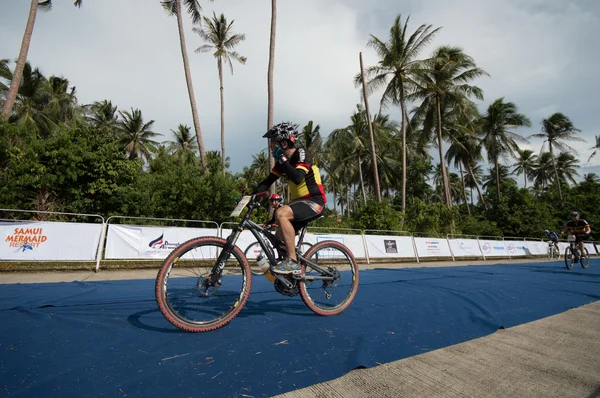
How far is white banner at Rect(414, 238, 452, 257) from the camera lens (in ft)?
A: 44.6

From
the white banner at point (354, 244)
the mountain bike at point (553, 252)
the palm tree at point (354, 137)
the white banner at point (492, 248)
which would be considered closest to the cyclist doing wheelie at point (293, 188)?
the white banner at point (354, 244)

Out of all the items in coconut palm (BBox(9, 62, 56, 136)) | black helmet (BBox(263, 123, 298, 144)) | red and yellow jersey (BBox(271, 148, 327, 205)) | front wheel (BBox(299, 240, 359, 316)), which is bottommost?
front wheel (BBox(299, 240, 359, 316))

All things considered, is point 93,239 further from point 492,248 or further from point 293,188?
point 492,248

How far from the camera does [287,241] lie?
2.99m

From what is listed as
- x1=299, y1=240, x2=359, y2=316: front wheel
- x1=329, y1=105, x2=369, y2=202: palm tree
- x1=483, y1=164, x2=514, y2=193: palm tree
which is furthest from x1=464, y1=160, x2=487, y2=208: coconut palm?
x1=299, y1=240, x2=359, y2=316: front wheel

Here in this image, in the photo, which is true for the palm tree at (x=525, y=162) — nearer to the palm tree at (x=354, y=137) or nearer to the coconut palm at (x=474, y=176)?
the coconut palm at (x=474, y=176)

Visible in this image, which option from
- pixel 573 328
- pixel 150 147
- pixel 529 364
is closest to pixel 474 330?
pixel 529 364

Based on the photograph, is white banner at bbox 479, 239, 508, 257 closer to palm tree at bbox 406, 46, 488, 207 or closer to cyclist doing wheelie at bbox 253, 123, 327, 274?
palm tree at bbox 406, 46, 488, 207

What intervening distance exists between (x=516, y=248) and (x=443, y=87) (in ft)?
→ 46.9

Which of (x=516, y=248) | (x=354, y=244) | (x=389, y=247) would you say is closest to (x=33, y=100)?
(x=354, y=244)

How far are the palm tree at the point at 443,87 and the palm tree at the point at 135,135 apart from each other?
31224 millimetres

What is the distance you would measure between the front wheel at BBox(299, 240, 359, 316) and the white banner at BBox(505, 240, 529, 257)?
60.4 feet

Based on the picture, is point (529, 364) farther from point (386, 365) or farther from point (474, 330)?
point (386, 365)

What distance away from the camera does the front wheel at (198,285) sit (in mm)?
2459
